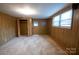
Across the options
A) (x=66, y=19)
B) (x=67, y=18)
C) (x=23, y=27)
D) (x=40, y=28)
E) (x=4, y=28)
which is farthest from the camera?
(x=40, y=28)

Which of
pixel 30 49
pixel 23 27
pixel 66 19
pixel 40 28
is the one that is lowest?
pixel 30 49

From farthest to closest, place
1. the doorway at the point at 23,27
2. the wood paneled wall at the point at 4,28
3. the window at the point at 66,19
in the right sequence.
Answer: the doorway at the point at 23,27, the wood paneled wall at the point at 4,28, the window at the point at 66,19

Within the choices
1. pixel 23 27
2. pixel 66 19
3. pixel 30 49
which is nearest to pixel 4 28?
pixel 30 49

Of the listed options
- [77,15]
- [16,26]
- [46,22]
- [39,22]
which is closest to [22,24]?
[16,26]

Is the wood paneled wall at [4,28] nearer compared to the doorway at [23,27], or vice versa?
the wood paneled wall at [4,28]

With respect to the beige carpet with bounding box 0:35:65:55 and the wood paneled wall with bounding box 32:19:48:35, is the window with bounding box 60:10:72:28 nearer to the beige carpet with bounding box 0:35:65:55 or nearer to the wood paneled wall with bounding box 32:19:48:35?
the beige carpet with bounding box 0:35:65:55

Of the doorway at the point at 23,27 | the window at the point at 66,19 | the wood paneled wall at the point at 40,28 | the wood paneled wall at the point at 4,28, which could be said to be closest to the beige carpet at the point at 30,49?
the wood paneled wall at the point at 4,28

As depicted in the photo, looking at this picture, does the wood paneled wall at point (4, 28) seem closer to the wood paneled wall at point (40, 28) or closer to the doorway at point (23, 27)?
the doorway at point (23, 27)

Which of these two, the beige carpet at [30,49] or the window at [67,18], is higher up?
the window at [67,18]

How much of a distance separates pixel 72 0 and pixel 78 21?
6.21 feet

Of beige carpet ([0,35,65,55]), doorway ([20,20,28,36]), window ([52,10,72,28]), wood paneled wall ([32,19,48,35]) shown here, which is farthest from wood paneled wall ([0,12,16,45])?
wood paneled wall ([32,19,48,35])

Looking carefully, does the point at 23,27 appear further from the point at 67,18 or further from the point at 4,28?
the point at 67,18
